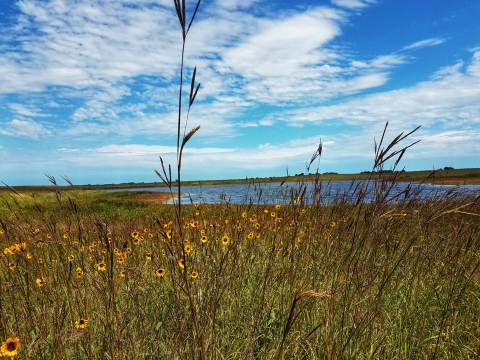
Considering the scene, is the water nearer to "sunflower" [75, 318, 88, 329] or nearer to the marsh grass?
the marsh grass

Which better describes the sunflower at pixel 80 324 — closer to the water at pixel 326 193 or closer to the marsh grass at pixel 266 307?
the marsh grass at pixel 266 307

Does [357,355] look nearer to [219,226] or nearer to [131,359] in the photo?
[131,359]

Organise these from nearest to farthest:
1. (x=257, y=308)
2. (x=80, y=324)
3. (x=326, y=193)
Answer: (x=80, y=324) → (x=257, y=308) → (x=326, y=193)

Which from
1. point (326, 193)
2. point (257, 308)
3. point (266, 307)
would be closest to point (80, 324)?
point (257, 308)

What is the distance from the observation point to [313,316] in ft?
7.72

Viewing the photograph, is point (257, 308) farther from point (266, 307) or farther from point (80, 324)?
point (80, 324)

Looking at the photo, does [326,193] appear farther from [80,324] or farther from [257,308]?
[80,324]

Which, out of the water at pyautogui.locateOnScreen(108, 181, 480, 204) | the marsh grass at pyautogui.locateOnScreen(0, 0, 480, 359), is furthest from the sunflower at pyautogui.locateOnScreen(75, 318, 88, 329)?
the water at pyautogui.locateOnScreen(108, 181, 480, 204)

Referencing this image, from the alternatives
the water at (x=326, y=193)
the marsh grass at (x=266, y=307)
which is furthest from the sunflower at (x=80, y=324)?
the water at (x=326, y=193)

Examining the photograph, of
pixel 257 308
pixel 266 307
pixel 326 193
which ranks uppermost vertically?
pixel 326 193

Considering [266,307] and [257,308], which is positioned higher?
[257,308]

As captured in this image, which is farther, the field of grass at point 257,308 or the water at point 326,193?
the water at point 326,193

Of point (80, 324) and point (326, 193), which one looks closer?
point (80, 324)

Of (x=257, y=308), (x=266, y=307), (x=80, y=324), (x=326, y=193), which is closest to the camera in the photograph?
(x=80, y=324)
